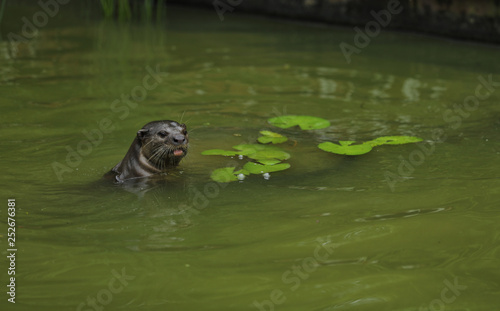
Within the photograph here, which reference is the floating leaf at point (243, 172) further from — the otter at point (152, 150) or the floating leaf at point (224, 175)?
the otter at point (152, 150)

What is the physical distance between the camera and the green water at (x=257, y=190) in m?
2.77

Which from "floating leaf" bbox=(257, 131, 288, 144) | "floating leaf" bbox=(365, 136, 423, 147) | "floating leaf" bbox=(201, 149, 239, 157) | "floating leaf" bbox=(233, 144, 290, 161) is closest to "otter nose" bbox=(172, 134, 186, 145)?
"floating leaf" bbox=(201, 149, 239, 157)

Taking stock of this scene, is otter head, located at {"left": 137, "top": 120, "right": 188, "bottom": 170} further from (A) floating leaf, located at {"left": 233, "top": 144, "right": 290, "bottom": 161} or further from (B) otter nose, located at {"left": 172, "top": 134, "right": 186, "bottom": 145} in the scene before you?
(A) floating leaf, located at {"left": 233, "top": 144, "right": 290, "bottom": 161}

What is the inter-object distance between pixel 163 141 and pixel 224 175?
0.44 meters

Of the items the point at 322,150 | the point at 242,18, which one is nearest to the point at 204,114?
the point at 322,150

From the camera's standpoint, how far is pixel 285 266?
2.92 metres

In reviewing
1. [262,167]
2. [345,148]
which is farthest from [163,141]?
[345,148]

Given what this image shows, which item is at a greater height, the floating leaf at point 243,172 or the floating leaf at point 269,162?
the floating leaf at point 269,162

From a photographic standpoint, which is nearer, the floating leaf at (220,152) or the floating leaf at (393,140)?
the floating leaf at (220,152)

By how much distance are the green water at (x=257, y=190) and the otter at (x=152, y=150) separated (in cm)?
15

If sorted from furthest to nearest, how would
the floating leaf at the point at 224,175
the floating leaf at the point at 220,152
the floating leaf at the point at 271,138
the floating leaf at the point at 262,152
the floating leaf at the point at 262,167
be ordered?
1. the floating leaf at the point at 271,138
2. the floating leaf at the point at 220,152
3. the floating leaf at the point at 262,152
4. the floating leaf at the point at 262,167
5. the floating leaf at the point at 224,175

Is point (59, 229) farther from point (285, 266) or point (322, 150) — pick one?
point (322, 150)

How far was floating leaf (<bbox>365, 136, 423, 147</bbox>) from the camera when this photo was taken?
465 cm

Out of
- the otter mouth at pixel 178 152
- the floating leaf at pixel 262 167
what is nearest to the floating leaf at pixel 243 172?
the floating leaf at pixel 262 167
